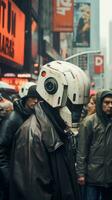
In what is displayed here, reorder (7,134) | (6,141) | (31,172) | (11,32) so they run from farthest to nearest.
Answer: (11,32) → (7,134) → (6,141) → (31,172)

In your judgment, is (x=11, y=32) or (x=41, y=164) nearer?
(x=41, y=164)

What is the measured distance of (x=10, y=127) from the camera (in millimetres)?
6375

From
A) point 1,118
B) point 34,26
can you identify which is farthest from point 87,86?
point 34,26

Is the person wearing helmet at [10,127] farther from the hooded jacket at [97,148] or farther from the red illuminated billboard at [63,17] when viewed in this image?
the red illuminated billboard at [63,17]

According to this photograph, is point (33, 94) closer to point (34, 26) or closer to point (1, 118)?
point (1, 118)

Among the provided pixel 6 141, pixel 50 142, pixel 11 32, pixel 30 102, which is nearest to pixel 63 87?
pixel 50 142

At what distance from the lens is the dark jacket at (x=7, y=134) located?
19.2 feet

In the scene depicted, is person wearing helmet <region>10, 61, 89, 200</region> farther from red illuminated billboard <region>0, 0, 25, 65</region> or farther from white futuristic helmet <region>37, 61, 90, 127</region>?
red illuminated billboard <region>0, 0, 25, 65</region>

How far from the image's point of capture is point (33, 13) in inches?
1527

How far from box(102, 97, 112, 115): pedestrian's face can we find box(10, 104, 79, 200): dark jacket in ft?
11.5

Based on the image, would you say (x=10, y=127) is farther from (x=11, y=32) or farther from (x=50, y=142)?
(x=11, y=32)

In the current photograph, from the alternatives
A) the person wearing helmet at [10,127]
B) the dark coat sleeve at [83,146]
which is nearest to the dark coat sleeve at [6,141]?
the person wearing helmet at [10,127]

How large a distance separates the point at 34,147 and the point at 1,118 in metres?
2.85

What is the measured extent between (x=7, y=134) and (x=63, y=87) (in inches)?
83.7
